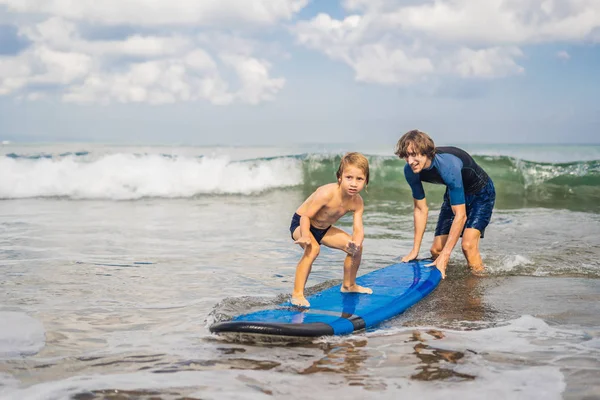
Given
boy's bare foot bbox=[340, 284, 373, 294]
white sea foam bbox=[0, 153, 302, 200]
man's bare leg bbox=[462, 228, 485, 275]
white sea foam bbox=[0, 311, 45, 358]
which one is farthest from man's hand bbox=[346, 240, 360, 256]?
white sea foam bbox=[0, 153, 302, 200]

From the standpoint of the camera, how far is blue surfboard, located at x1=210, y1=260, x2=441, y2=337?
414cm

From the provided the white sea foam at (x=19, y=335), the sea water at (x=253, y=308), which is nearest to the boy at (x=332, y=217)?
the sea water at (x=253, y=308)

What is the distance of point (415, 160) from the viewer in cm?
550

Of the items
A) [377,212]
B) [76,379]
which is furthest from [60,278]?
[377,212]

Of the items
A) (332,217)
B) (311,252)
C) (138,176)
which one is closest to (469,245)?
(332,217)

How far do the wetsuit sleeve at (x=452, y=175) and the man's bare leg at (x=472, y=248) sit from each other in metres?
0.76

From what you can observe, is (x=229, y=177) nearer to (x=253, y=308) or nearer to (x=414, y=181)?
(x=414, y=181)

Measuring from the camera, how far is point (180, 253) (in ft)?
25.9

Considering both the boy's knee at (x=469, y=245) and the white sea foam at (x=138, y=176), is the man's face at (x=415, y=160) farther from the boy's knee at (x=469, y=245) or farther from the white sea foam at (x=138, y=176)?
the white sea foam at (x=138, y=176)

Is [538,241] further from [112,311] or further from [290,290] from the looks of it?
[112,311]

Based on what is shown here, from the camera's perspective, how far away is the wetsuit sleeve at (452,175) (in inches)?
227

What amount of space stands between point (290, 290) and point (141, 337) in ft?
6.22

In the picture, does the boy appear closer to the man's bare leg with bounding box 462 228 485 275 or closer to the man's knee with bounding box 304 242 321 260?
the man's knee with bounding box 304 242 321 260

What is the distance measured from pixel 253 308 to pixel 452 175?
7.26 feet
